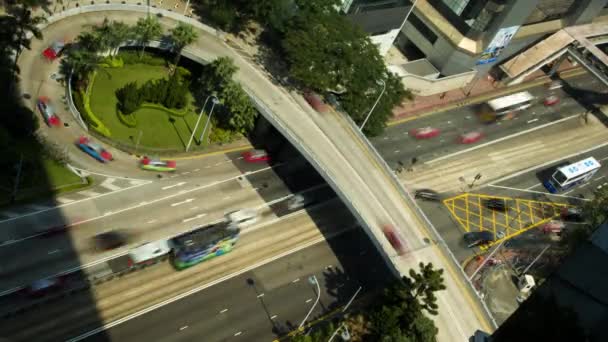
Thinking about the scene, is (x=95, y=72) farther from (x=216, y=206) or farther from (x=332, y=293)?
(x=332, y=293)

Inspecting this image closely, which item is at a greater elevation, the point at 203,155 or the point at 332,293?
the point at 203,155

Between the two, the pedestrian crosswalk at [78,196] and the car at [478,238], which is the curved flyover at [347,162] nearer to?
the car at [478,238]

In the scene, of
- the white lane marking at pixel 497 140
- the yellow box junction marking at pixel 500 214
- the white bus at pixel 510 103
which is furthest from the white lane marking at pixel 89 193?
the white bus at pixel 510 103

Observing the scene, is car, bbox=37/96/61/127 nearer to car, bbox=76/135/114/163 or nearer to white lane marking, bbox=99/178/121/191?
car, bbox=76/135/114/163

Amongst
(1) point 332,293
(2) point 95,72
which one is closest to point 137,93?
(2) point 95,72

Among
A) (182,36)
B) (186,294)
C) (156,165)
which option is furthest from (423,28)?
(186,294)

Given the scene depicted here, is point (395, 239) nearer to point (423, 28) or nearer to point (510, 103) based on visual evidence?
point (510, 103)
